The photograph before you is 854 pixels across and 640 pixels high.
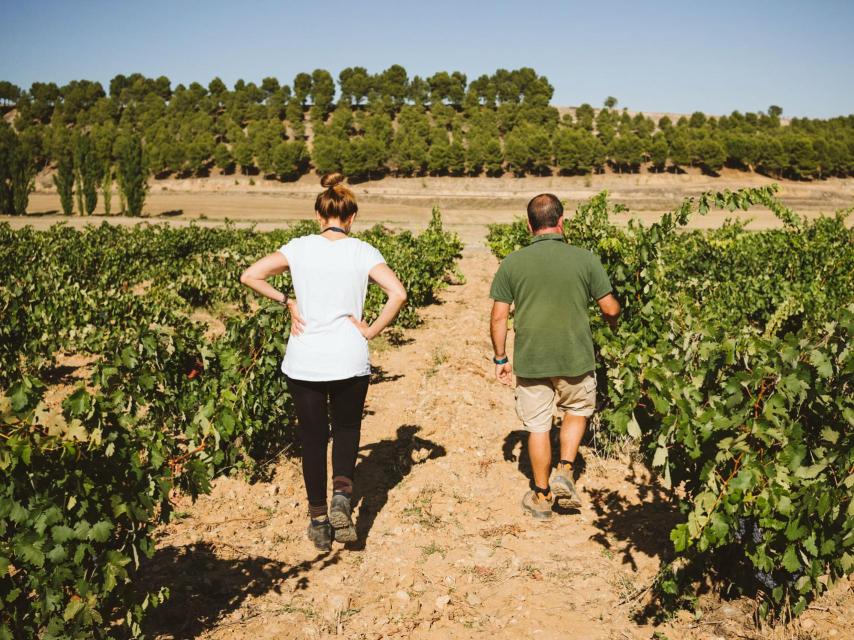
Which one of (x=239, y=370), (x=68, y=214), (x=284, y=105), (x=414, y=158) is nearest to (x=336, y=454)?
(x=239, y=370)

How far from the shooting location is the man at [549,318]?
366 cm

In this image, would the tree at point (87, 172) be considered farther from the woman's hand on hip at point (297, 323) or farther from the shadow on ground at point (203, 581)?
the woman's hand on hip at point (297, 323)

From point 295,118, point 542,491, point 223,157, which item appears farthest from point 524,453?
point 295,118

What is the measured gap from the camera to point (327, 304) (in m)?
3.24

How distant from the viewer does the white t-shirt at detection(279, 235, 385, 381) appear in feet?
10.6

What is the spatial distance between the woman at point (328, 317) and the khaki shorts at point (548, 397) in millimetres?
1057

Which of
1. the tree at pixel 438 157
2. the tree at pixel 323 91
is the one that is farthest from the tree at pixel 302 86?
the tree at pixel 438 157

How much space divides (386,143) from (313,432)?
7446cm

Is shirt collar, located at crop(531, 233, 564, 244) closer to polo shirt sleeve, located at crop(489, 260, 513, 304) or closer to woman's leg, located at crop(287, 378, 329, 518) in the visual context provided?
polo shirt sleeve, located at crop(489, 260, 513, 304)

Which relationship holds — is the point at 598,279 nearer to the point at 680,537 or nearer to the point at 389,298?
the point at 389,298

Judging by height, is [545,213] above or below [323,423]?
above

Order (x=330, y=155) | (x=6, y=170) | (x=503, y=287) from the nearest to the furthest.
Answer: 1. (x=503, y=287)
2. (x=6, y=170)
3. (x=330, y=155)

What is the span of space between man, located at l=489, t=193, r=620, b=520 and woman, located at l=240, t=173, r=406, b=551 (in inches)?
31.1

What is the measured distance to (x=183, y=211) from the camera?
50125 millimetres
